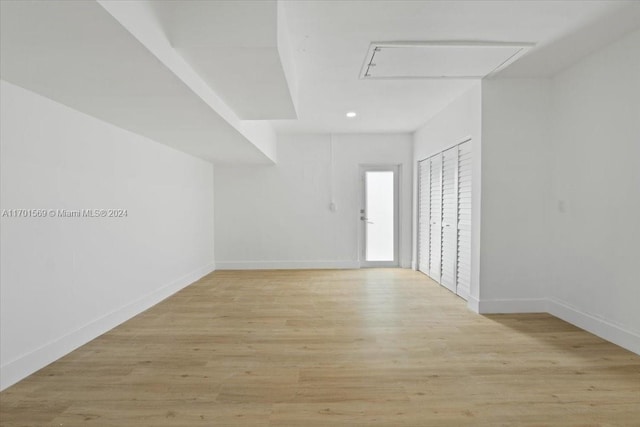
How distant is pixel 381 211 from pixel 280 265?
219cm

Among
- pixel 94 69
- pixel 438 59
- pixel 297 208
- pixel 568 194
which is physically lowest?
pixel 297 208

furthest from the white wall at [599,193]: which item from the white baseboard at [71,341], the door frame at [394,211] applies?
the white baseboard at [71,341]

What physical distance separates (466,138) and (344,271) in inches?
125

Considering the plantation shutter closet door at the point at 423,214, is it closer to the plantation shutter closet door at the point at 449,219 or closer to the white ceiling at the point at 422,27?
the plantation shutter closet door at the point at 449,219

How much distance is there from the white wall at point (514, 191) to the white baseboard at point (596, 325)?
244 millimetres

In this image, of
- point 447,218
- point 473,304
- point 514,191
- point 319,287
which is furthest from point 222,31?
point 447,218

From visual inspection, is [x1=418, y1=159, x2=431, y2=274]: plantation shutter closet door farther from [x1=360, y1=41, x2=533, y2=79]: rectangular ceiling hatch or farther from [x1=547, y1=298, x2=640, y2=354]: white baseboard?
[x1=360, y1=41, x2=533, y2=79]: rectangular ceiling hatch

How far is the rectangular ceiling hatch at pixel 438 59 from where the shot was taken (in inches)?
111

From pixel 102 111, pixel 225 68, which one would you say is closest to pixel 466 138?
pixel 225 68

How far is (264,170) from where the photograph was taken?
258 inches

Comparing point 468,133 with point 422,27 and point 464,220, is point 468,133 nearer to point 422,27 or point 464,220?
point 464,220

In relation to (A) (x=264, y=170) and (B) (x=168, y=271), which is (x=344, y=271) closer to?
(A) (x=264, y=170)

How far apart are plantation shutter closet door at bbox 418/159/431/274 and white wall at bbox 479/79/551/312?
6.40 ft

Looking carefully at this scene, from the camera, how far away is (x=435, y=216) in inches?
212
